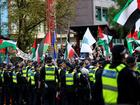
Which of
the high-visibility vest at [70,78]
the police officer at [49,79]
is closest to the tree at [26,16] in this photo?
the police officer at [49,79]

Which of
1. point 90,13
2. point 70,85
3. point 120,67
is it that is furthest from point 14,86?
point 90,13

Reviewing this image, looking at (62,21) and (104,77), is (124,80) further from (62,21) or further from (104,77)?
(62,21)

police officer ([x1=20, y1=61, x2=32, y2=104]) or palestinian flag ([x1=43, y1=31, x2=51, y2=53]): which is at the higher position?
palestinian flag ([x1=43, y1=31, x2=51, y2=53])

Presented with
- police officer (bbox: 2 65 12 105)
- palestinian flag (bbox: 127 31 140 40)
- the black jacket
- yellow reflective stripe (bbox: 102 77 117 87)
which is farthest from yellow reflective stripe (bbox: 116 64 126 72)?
police officer (bbox: 2 65 12 105)

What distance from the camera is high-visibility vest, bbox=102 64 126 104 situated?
8.30m

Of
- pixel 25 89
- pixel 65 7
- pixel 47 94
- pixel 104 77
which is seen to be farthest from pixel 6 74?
pixel 65 7

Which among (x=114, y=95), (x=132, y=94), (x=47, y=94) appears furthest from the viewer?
(x=47, y=94)

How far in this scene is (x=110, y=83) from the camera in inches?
334

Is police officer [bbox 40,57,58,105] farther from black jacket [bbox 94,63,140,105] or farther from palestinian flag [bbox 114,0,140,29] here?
black jacket [bbox 94,63,140,105]

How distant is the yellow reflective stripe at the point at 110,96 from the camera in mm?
8367

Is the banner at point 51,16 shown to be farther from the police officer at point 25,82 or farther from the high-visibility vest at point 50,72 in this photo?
the high-visibility vest at point 50,72

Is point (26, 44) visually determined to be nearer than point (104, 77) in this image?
No

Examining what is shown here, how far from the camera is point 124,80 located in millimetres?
7906

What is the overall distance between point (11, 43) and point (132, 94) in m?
17.1
